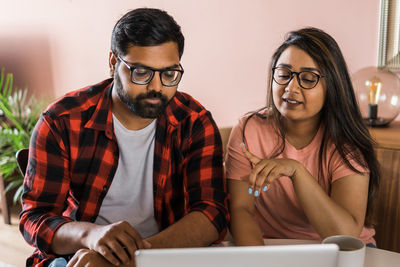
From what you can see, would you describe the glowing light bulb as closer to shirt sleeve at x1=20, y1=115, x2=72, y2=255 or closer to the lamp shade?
the lamp shade

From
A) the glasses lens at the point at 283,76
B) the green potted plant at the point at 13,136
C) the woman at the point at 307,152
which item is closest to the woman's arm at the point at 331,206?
the woman at the point at 307,152

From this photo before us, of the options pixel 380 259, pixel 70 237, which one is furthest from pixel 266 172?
pixel 70 237

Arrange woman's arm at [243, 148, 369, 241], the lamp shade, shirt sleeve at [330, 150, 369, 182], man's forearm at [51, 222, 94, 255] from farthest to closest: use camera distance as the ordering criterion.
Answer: the lamp shade, shirt sleeve at [330, 150, 369, 182], woman's arm at [243, 148, 369, 241], man's forearm at [51, 222, 94, 255]

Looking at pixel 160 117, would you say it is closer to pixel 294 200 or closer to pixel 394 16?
pixel 294 200

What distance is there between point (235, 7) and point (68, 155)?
1589mm

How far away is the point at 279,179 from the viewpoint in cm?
146

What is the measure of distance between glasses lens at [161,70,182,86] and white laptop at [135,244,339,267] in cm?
78

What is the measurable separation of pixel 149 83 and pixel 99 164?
13.2 inches

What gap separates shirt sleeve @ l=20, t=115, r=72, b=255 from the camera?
4.13 feet

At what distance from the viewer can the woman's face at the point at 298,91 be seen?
4.44 ft

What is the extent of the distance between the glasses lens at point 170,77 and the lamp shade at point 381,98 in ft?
3.36

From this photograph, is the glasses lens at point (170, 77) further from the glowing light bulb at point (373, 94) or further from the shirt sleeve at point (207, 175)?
the glowing light bulb at point (373, 94)

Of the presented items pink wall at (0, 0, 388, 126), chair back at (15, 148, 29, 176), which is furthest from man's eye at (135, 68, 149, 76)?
pink wall at (0, 0, 388, 126)

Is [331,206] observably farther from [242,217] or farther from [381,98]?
[381,98]
